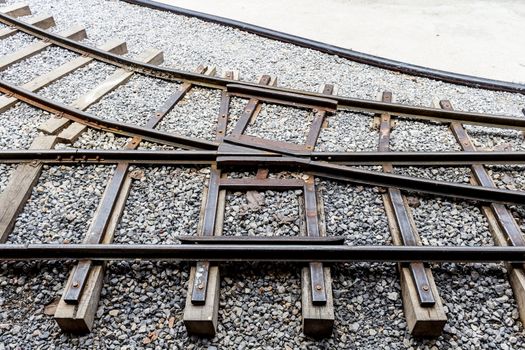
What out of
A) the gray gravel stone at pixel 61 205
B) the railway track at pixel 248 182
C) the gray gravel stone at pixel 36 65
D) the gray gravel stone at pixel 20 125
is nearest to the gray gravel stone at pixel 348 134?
the railway track at pixel 248 182

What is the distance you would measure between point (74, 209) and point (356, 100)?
2.92m

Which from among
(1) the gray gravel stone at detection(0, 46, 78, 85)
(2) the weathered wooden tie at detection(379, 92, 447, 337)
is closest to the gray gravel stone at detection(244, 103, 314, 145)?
(2) the weathered wooden tie at detection(379, 92, 447, 337)

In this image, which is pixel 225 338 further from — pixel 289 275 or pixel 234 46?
pixel 234 46

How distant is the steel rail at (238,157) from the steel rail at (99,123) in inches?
8.7

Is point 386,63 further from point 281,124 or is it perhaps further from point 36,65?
point 36,65

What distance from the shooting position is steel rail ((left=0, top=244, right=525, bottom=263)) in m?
3.04

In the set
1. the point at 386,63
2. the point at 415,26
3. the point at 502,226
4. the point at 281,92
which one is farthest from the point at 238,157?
the point at 415,26

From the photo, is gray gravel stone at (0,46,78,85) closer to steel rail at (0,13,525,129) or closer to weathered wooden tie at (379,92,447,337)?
steel rail at (0,13,525,129)

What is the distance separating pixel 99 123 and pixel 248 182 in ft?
5.82

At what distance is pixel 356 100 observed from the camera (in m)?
4.75

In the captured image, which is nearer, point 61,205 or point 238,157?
point 61,205

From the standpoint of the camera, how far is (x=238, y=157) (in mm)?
3969

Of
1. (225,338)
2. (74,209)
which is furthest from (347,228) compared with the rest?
(74,209)

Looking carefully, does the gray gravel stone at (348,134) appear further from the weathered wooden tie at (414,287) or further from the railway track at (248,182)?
the weathered wooden tie at (414,287)
